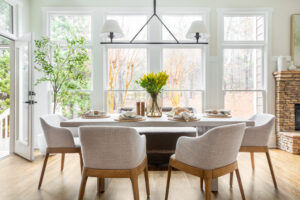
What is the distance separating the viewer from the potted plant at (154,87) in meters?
2.16

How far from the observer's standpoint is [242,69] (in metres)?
3.90

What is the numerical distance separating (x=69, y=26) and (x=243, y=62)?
355cm

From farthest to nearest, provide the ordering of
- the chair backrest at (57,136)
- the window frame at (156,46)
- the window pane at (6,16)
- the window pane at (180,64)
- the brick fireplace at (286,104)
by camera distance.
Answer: the window pane at (180,64), the window frame at (156,46), the brick fireplace at (286,104), the window pane at (6,16), the chair backrest at (57,136)

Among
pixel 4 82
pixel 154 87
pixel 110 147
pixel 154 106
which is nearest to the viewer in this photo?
pixel 110 147

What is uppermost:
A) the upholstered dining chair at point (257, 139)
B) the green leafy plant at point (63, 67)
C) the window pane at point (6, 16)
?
the window pane at point (6, 16)

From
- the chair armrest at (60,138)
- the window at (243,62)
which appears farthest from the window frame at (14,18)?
the window at (243,62)

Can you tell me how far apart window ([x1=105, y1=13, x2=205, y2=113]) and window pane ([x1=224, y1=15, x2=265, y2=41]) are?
25.8 inches

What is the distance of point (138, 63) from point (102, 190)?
2516mm

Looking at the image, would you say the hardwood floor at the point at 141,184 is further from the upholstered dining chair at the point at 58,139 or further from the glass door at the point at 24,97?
the glass door at the point at 24,97

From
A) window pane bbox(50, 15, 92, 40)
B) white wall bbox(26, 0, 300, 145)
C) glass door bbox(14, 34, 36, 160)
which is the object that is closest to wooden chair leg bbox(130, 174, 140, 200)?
glass door bbox(14, 34, 36, 160)

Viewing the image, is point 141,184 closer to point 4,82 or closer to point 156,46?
point 156,46

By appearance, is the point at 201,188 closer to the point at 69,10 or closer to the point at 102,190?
the point at 102,190

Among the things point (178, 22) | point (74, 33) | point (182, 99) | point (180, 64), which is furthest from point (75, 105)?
point (178, 22)

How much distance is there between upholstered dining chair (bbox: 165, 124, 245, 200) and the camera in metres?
1.44
